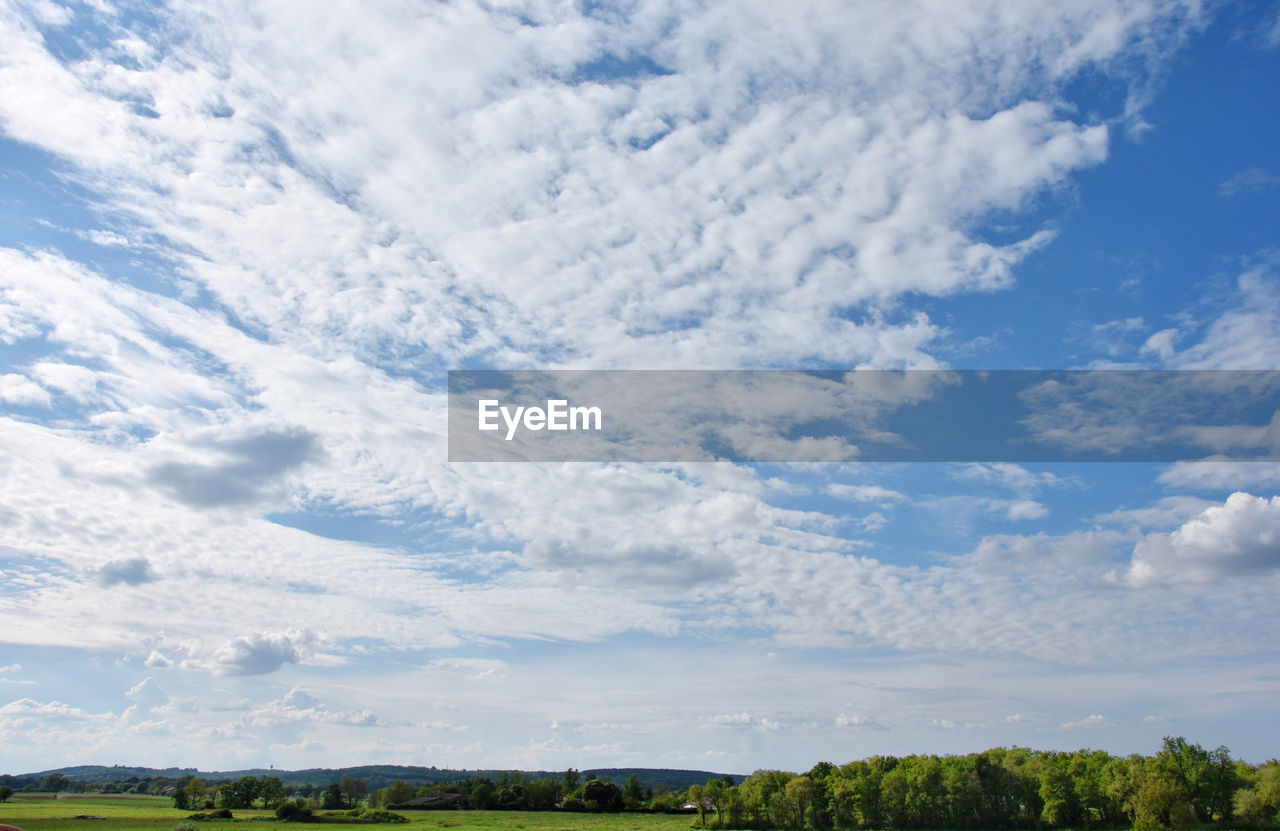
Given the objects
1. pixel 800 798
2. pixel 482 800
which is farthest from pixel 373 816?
pixel 800 798

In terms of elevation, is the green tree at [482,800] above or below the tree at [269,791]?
below

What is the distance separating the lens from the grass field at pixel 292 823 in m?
125

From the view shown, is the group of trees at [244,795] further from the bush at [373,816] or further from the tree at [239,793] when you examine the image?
the bush at [373,816]

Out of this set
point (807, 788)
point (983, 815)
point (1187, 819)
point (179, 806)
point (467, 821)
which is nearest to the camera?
point (1187, 819)

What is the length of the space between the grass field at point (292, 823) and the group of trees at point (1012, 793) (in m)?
18.3

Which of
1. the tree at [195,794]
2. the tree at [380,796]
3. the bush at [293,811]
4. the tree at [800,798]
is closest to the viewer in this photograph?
the tree at [800,798]

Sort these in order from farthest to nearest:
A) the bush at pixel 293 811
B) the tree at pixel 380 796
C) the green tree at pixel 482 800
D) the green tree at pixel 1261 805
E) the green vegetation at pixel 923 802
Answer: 1. the green tree at pixel 482 800
2. the tree at pixel 380 796
3. the bush at pixel 293 811
4. the green vegetation at pixel 923 802
5. the green tree at pixel 1261 805

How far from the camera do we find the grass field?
12475 centimetres

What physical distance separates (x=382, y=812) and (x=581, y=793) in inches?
2340

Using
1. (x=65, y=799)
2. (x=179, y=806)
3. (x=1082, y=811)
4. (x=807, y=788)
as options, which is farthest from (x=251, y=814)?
(x=1082, y=811)

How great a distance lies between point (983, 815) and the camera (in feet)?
433

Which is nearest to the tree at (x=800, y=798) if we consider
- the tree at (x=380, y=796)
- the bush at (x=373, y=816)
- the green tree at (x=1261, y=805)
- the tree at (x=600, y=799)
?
the green tree at (x=1261, y=805)

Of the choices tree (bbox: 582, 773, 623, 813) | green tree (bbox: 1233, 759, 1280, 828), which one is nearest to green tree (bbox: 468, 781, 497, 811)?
tree (bbox: 582, 773, 623, 813)

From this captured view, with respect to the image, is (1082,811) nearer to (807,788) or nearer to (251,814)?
(807,788)
